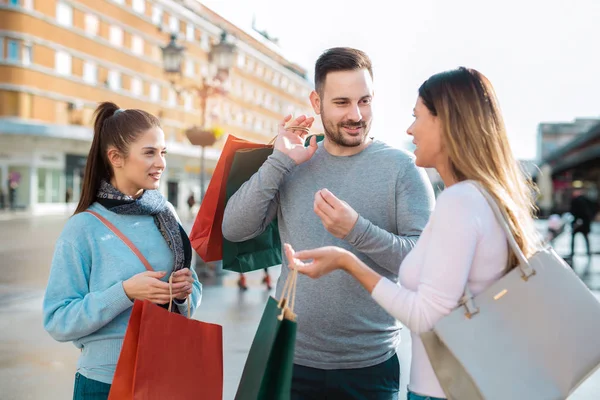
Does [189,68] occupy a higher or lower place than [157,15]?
lower

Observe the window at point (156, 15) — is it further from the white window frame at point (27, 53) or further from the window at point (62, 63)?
the white window frame at point (27, 53)

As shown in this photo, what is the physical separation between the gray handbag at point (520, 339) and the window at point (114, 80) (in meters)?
38.4

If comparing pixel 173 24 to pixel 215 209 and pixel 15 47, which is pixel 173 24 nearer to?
pixel 15 47

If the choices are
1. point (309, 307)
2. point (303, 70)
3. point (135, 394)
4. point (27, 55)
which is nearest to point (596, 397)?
point (309, 307)

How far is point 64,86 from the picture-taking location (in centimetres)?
3375

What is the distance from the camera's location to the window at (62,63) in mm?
33353

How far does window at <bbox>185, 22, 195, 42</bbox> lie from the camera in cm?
4646

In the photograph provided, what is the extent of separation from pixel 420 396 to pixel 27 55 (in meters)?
33.8

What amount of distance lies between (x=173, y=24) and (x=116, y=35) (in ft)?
23.3

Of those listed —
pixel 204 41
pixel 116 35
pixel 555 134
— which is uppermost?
pixel 204 41

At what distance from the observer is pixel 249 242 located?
2717 mm

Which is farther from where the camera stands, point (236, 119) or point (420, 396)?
point (236, 119)

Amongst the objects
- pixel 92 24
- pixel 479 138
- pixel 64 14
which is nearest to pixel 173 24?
pixel 92 24

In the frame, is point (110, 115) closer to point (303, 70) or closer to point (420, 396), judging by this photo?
point (420, 396)
